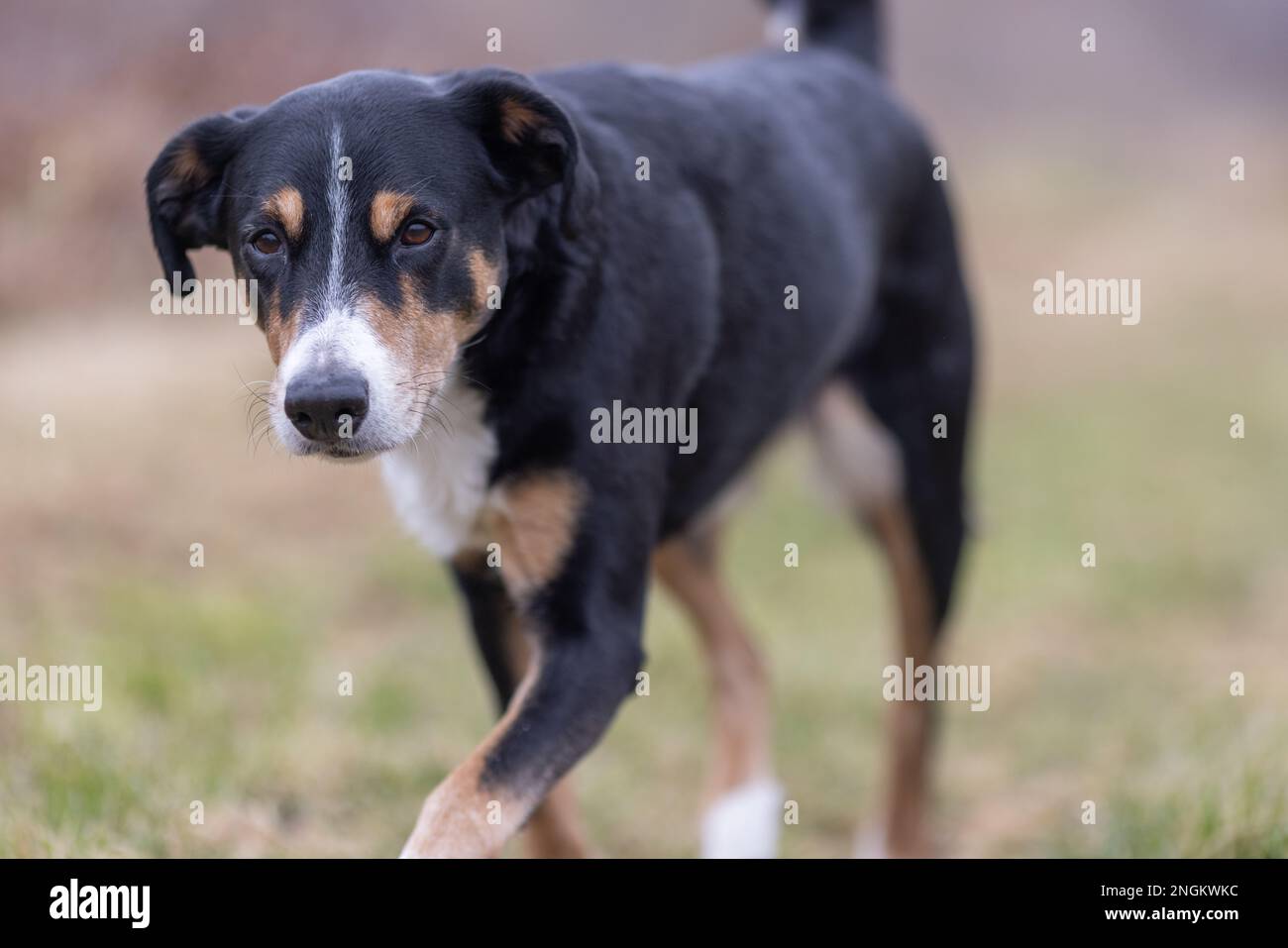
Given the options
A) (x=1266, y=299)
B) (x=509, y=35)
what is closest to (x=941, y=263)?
(x=509, y=35)

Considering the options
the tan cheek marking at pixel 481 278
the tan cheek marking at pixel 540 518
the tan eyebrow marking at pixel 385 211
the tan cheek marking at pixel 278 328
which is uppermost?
the tan eyebrow marking at pixel 385 211

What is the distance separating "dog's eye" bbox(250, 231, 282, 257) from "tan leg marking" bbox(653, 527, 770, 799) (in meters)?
2.13

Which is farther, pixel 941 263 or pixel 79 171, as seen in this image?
pixel 79 171

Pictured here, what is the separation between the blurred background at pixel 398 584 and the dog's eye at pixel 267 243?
1470 millimetres

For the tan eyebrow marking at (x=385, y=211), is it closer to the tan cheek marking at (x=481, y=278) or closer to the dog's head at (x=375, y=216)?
the dog's head at (x=375, y=216)

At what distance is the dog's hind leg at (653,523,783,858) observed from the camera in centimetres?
457

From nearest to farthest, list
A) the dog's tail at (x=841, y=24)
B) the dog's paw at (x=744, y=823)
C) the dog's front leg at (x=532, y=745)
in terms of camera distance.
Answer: the dog's front leg at (x=532, y=745), the dog's paw at (x=744, y=823), the dog's tail at (x=841, y=24)

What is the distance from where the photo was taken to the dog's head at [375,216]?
8.95 ft

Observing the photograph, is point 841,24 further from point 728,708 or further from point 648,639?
point 648,639

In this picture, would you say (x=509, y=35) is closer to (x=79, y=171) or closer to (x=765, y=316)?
(x=79, y=171)

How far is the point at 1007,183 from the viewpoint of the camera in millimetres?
13656

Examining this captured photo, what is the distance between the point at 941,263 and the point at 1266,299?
28.5 ft

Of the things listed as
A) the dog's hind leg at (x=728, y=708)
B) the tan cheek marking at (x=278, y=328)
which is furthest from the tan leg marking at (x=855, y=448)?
the tan cheek marking at (x=278, y=328)
